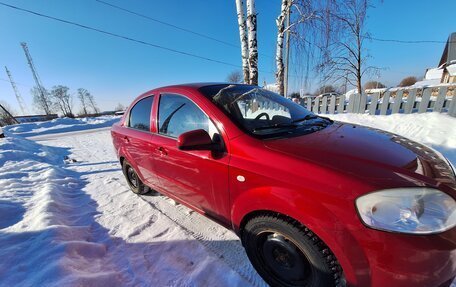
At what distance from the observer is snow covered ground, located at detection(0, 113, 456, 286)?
1.86 metres

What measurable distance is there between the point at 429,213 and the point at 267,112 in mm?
1553

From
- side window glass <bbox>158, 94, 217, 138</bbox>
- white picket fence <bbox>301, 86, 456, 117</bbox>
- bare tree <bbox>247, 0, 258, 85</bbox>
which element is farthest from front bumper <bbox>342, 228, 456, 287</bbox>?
bare tree <bbox>247, 0, 258, 85</bbox>

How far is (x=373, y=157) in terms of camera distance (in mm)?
1477

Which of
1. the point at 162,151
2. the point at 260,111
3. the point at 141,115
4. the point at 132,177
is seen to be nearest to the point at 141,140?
the point at 141,115

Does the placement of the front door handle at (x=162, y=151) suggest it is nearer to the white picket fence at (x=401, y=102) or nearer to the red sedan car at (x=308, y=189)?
the red sedan car at (x=308, y=189)

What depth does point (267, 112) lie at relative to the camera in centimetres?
240

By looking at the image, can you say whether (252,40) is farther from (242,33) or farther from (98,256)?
(98,256)

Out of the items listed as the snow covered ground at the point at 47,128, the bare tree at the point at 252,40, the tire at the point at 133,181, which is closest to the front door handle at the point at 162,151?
the tire at the point at 133,181

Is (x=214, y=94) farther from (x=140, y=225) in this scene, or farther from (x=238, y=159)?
(x=140, y=225)

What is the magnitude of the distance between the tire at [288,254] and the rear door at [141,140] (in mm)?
1585

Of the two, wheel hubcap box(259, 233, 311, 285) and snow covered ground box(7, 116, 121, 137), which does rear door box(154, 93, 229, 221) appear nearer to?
wheel hubcap box(259, 233, 311, 285)

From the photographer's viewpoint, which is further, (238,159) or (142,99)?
(142,99)

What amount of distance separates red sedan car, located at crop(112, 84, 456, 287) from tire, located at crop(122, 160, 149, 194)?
3.74 ft

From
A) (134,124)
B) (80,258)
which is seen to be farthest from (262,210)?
(134,124)
